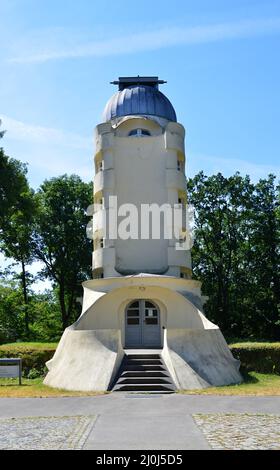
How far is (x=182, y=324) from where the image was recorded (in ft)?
70.2

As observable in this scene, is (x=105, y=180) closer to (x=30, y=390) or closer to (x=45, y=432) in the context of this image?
(x=30, y=390)

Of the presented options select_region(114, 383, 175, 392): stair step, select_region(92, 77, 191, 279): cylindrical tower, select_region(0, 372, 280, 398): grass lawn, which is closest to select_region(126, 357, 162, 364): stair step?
select_region(114, 383, 175, 392): stair step

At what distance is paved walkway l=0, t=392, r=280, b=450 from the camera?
8062 millimetres

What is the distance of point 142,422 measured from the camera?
10.1m

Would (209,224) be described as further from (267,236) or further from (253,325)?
(253,325)

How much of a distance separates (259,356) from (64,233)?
20.2m

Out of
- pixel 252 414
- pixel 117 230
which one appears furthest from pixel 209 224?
pixel 252 414

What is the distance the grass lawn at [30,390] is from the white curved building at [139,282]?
66 centimetres

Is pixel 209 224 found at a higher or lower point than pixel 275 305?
higher

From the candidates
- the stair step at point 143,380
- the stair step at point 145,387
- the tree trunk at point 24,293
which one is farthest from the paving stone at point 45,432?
the tree trunk at point 24,293

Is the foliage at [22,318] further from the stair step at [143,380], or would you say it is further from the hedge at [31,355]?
the stair step at [143,380]

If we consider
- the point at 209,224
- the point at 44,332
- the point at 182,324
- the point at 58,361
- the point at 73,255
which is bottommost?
the point at 44,332
